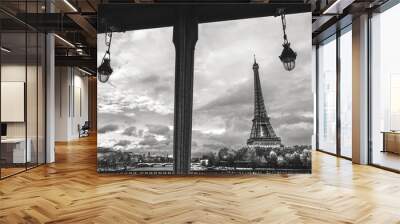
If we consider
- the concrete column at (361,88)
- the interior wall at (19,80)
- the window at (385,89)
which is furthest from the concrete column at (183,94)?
the window at (385,89)

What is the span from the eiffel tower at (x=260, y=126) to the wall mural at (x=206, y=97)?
0.06 ft

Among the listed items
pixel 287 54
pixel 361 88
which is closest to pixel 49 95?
pixel 287 54

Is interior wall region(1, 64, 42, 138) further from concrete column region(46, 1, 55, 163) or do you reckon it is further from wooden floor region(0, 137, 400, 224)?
wooden floor region(0, 137, 400, 224)

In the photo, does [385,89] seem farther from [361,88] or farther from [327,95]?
[327,95]

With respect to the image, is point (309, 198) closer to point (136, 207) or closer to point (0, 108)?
point (136, 207)

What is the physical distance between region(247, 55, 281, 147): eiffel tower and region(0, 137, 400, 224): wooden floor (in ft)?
1.98

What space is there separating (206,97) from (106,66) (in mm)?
1854

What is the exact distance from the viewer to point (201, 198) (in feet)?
15.2

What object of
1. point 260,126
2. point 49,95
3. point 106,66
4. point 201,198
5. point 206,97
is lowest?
point 201,198

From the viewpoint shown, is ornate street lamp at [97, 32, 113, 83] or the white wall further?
the white wall

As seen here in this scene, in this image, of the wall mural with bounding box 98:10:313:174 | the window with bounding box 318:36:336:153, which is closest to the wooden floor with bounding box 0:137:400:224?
the wall mural with bounding box 98:10:313:174

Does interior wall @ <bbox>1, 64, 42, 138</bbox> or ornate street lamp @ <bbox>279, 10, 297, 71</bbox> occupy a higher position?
ornate street lamp @ <bbox>279, 10, 297, 71</bbox>

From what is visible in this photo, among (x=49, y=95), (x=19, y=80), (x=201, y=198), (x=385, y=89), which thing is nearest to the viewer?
(x=201, y=198)

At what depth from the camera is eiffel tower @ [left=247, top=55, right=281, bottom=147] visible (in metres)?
6.30
